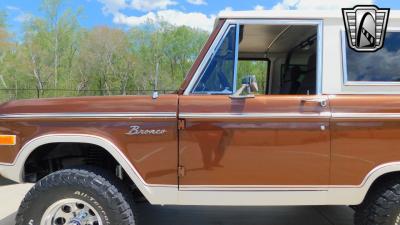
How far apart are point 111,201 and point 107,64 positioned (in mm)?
49296

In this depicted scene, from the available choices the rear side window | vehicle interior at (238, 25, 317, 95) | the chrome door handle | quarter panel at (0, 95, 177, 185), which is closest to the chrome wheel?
quarter panel at (0, 95, 177, 185)

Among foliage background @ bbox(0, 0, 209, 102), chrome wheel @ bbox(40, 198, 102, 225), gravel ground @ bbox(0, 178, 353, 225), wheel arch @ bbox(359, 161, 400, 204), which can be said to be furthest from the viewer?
foliage background @ bbox(0, 0, 209, 102)

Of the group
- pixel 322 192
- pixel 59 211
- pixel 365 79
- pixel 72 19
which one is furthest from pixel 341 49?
pixel 72 19

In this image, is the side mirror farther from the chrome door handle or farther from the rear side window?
the rear side window

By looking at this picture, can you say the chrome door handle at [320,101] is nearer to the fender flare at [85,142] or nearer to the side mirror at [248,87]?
the side mirror at [248,87]

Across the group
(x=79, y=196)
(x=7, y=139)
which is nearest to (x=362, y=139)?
(x=79, y=196)

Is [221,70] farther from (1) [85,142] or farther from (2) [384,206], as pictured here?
(2) [384,206]

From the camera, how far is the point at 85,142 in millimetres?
3396

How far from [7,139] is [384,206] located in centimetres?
320

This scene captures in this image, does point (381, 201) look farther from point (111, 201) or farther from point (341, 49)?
point (111, 201)

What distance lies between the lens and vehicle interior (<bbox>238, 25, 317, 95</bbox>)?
3990 millimetres

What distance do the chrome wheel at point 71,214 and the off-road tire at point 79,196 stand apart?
0.12ft

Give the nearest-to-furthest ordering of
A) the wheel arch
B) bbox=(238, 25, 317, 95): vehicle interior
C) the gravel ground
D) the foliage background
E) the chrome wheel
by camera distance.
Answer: the wheel arch → the chrome wheel → bbox=(238, 25, 317, 95): vehicle interior → the gravel ground → the foliage background

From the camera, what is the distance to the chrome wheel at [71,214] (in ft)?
11.3
